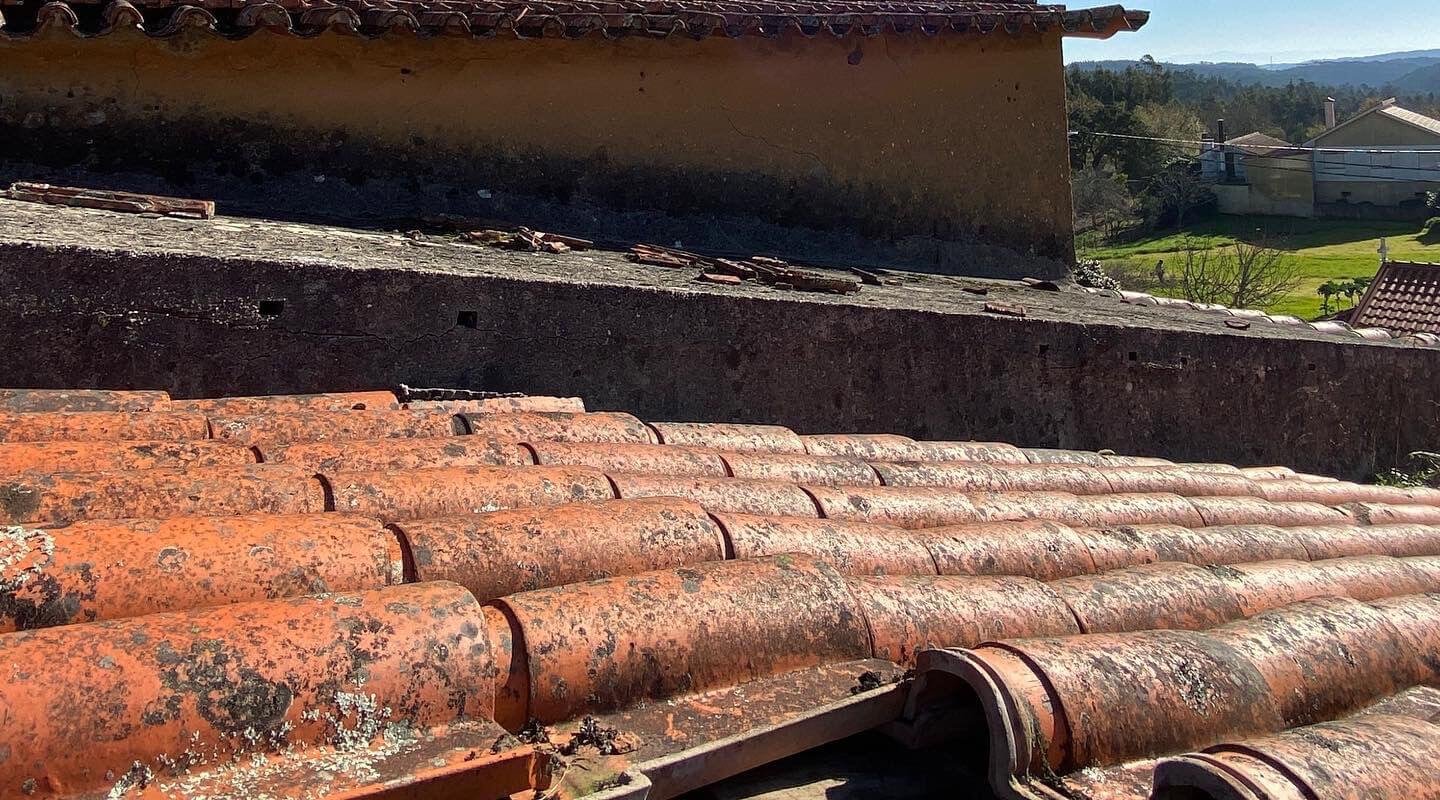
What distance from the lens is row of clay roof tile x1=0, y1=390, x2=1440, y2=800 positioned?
5.48ft

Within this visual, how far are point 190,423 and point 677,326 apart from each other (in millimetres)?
2388

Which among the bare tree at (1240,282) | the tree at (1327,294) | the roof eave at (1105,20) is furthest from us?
the tree at (1327,294)

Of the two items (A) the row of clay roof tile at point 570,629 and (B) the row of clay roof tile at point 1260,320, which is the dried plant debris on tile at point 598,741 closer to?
(A) the row of clay roof tile at point 570,629

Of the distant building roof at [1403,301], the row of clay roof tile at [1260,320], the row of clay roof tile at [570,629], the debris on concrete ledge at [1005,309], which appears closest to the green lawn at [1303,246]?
the distant building roof at [1403,301]

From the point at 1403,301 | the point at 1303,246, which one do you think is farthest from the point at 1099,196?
the point at 1403,301

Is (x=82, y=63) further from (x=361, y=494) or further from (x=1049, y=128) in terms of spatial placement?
(x=1049, y=128)

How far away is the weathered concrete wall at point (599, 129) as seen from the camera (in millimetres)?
6148

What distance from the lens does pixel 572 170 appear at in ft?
24.6

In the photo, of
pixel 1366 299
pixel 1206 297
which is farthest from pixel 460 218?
pixel 1206 297

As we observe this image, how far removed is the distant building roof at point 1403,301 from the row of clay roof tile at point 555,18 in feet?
26.1

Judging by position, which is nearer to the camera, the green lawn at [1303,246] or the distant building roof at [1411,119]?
the green lawn at [1303,246]

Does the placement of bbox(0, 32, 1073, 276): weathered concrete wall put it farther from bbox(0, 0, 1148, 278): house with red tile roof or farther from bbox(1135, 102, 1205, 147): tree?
bbox(1135, 102, 1205, 147): tree

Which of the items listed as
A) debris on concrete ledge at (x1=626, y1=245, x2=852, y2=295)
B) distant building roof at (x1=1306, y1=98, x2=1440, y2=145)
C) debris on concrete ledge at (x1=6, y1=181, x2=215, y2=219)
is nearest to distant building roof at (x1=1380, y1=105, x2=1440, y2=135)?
distant building roof at (x1=1306, y1=98, x2=1440, y2=145)

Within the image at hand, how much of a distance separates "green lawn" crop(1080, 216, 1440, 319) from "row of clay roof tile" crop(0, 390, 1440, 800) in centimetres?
2899
